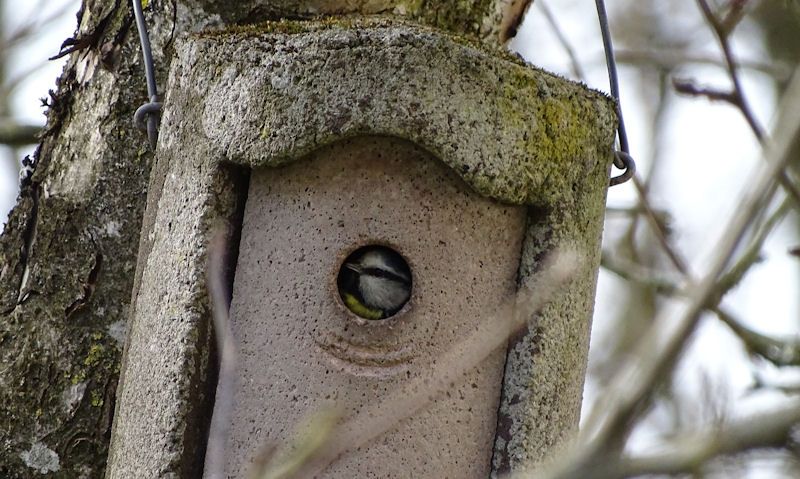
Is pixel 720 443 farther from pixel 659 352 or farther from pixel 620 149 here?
pixel 620 149

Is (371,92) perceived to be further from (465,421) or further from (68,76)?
(68,76)

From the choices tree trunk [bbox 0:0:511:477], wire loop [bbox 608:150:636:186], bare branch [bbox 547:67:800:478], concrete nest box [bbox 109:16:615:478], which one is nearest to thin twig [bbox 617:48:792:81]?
tree trunk [bbox 0:0:511:477]

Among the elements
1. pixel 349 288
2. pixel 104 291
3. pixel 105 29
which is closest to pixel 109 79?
pixel 105 29

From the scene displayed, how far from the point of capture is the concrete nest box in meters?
2.55

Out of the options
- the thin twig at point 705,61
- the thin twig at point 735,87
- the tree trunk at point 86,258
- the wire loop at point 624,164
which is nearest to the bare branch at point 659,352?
the thin twig at point 735,87

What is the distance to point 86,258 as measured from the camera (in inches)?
133

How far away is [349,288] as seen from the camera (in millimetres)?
2701

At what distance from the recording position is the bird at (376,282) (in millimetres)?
2604

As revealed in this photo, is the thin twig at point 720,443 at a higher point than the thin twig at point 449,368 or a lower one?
lower

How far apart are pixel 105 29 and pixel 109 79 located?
0.16 m

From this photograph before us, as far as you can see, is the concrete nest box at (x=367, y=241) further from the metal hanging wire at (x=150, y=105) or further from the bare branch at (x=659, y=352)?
the bare branch at (x=659, y=352)

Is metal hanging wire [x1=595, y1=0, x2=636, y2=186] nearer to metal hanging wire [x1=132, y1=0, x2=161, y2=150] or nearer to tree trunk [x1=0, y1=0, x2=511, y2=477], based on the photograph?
tree trunk [x1=0, y1=0, x2=511, y2=477]

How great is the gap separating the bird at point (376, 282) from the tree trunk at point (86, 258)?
89 centimetres

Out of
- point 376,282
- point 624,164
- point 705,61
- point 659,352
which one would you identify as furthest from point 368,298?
point 705,61
